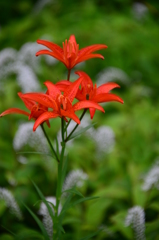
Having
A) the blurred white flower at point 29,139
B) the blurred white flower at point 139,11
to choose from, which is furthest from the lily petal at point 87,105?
the blurred white flower at point 139,11

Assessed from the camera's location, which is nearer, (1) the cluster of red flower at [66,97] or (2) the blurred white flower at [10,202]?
(1) the cluster of red flower at [66,97]

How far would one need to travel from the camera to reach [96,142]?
1599mm

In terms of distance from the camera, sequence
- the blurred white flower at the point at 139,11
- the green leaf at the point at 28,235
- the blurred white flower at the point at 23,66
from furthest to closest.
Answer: the blurred white flower at the point at 139,11
the blurred white flower at the point at 23,66
the green leaf at the point at 28,235

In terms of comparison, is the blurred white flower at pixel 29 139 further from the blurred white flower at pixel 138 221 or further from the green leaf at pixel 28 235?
the blurred white flower at pixel 138 221

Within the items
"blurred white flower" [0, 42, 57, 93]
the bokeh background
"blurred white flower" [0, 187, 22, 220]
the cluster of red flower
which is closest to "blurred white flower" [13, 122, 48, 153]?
the bokeh background

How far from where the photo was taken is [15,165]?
1.53 m

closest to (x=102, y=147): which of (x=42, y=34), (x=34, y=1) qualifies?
(x=42, y=34)

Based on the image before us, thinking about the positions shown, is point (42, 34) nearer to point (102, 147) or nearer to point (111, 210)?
point (102, 147)

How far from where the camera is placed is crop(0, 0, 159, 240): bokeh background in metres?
1.29

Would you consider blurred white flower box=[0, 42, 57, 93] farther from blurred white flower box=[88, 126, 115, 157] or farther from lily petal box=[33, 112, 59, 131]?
lily petal box=[33, 112, 59, 131]

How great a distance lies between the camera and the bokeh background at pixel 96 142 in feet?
4.24

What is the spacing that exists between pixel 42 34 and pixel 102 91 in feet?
6.38

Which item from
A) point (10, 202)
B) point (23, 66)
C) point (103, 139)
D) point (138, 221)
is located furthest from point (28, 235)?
point (23, 66)

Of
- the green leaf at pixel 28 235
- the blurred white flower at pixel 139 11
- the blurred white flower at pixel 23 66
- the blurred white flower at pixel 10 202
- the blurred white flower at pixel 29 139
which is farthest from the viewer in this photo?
the blurred white flower at pixel 139 11
